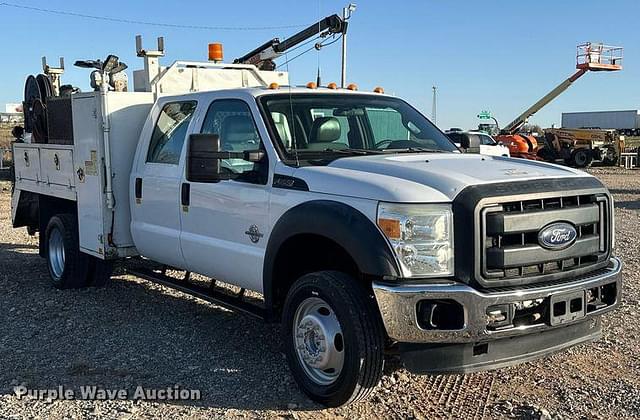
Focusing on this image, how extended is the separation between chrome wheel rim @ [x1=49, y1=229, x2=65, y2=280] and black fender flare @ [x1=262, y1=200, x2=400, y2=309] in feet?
13.0

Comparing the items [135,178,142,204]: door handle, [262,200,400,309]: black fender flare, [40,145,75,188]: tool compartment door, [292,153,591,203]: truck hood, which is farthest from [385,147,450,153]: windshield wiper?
[40,145,75,188]: tool compartment door

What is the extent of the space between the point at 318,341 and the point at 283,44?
669 cm

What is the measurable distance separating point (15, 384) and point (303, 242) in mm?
2246

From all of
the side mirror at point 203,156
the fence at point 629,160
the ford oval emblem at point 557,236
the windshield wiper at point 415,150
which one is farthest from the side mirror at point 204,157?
the fence at point 629,160

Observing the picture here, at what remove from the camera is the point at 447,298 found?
3908mm

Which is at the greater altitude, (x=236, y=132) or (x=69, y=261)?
(x=236, y=132)

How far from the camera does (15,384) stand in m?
4.95

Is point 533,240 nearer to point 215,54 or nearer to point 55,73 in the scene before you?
point 215,54

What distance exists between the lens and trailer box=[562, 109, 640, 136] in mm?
71125

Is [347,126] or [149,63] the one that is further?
[149,63]

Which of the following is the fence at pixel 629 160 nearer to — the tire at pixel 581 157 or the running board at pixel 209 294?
the tire at pixel 581 157

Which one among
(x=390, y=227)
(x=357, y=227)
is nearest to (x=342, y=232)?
(x=357, y=227)

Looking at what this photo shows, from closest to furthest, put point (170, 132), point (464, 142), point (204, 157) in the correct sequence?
point (204, 157) < point (464, 142) < point (170, 132)

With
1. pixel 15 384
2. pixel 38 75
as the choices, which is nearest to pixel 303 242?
pixel 15 384
